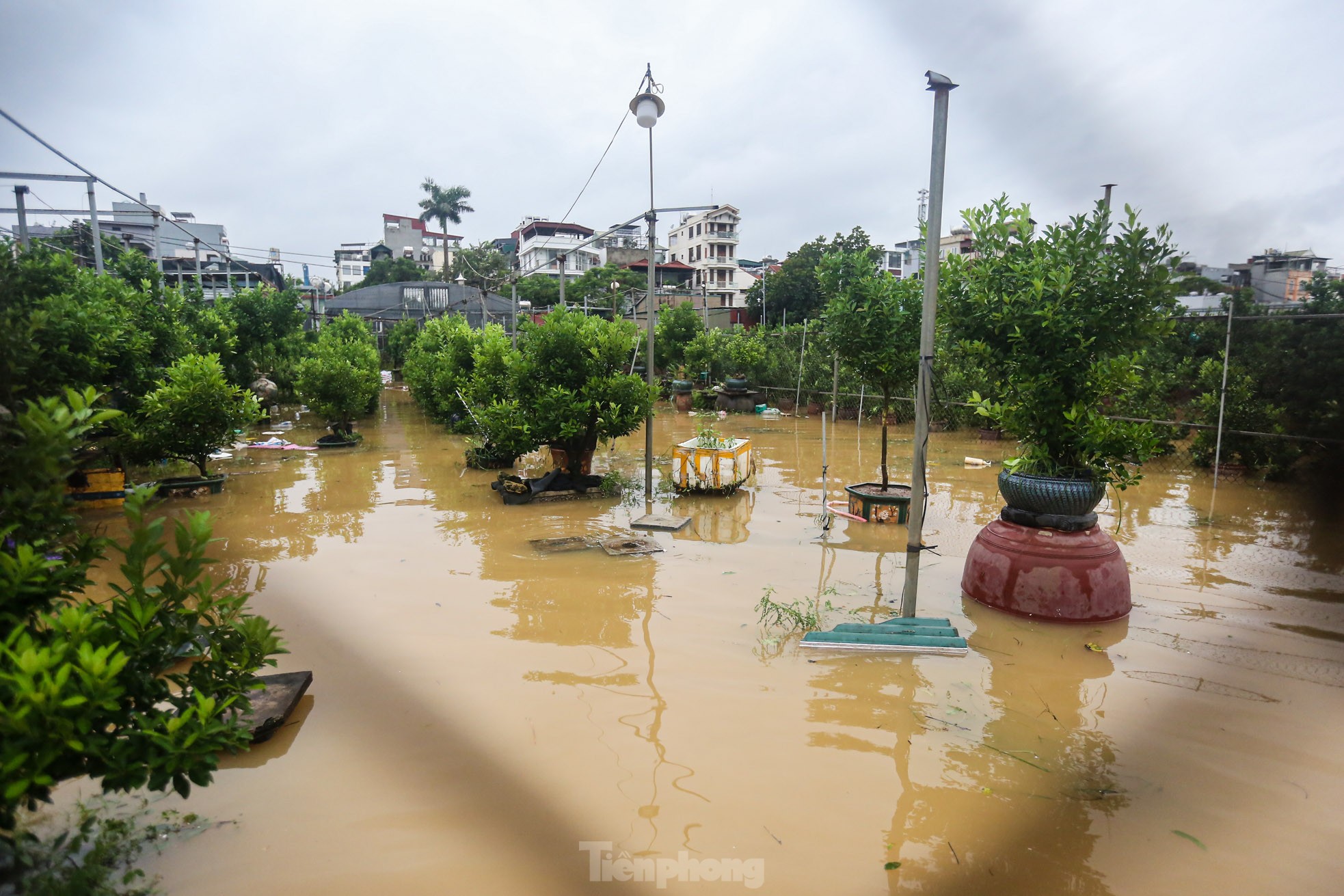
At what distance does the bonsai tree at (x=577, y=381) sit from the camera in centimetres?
1101

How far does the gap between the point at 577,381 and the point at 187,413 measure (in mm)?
5890

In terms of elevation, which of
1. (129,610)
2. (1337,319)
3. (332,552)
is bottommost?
(332,552)

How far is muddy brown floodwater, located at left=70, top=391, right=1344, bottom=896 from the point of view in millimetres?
3340

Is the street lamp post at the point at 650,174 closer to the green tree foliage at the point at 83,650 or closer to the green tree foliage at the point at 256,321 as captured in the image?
the green tree foliage at the point at 83,650

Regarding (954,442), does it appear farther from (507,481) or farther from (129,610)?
(129,610)

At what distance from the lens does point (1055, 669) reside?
5.24m

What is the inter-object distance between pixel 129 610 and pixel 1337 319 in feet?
39.6

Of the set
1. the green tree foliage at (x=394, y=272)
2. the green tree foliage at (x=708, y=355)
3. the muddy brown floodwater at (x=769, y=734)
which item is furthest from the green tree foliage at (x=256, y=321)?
Answer: the green tree foliage at (x=394, y=272)

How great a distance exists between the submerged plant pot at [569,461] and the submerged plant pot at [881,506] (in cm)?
444

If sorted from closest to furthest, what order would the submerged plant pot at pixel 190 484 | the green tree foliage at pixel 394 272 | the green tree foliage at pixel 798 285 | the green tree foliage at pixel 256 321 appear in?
the submerged plant pot at pixel 190 484 < the green tree foliage at pixel 256 321 < the green tree foliage at pixel 798 285 < the green tree foliage at pixel 394 272

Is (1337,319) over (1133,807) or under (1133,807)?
over

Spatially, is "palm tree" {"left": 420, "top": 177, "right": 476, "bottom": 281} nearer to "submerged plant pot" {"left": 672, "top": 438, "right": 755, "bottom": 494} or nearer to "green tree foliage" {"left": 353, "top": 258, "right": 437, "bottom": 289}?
"green tree foliage" {"left": 353, "top": 258, "right": 437, "bottom": 289}

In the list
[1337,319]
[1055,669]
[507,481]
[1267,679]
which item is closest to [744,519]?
[507,481]

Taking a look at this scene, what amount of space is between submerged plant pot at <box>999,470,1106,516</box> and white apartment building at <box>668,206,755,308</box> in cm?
4679
